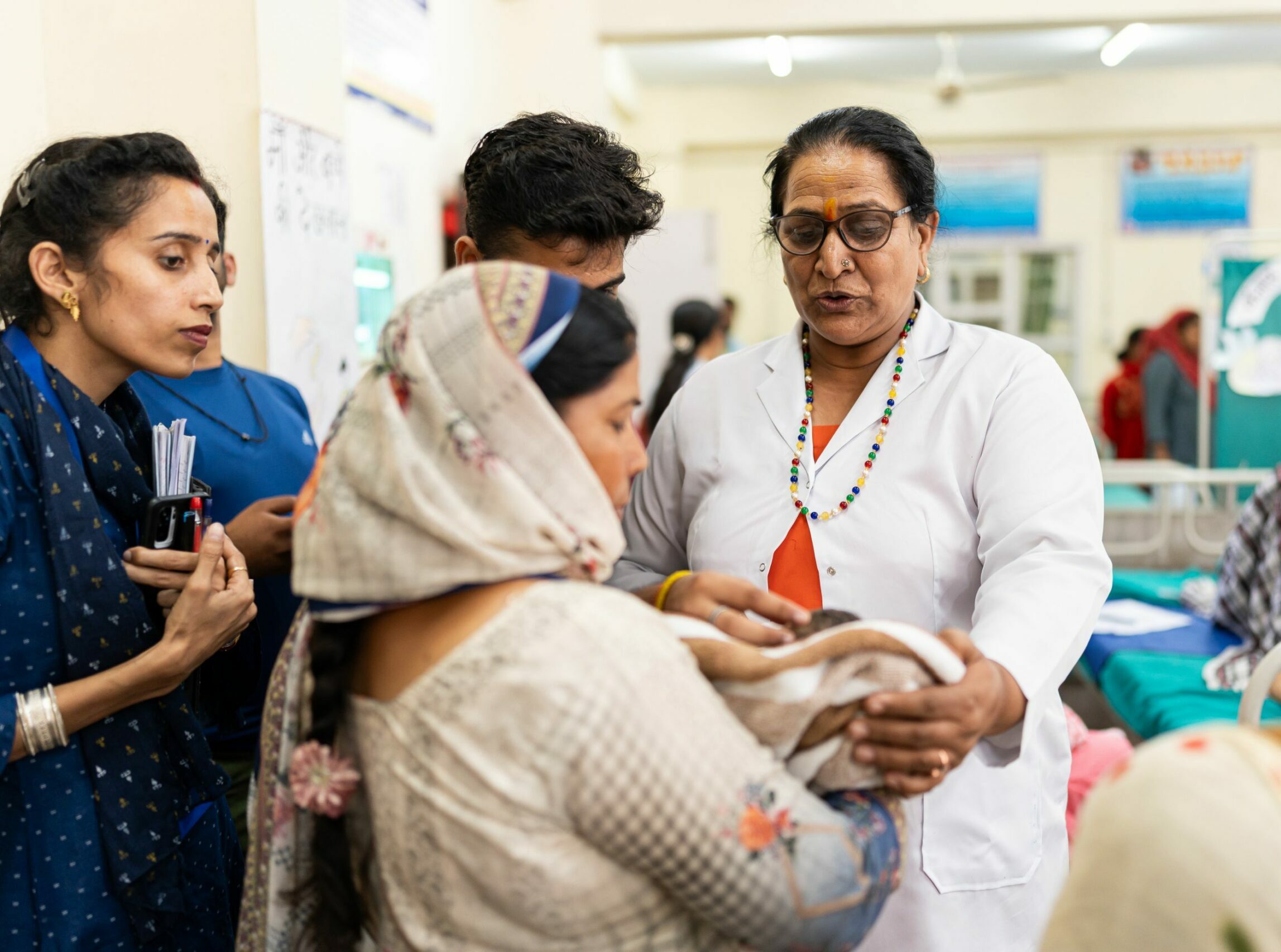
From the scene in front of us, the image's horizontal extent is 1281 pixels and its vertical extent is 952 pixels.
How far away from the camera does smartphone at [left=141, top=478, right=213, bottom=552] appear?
5.05 ft

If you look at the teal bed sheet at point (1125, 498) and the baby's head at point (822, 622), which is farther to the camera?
the teal bed sheet at point (1125, 498)

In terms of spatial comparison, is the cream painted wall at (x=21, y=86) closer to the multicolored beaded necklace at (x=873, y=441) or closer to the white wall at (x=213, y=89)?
the white wall at (x=213, y=89)

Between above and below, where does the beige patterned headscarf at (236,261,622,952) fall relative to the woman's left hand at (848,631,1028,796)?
above

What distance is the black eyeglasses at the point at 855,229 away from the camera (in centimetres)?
166

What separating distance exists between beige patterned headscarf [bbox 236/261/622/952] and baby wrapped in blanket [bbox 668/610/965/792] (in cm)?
16

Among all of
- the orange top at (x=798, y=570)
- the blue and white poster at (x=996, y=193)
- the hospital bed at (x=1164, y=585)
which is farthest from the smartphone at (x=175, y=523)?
the blue and white poster at (x=996, y=193)

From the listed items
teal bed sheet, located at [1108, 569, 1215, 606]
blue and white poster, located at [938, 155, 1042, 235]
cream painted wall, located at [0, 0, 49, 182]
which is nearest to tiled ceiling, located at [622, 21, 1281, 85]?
blue and white poster, located at [938, 155, 1042, 235]

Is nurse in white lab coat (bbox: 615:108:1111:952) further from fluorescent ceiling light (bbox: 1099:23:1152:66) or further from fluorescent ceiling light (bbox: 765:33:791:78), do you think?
fluorescent ceiling light (bbox: 765:33:791:78)

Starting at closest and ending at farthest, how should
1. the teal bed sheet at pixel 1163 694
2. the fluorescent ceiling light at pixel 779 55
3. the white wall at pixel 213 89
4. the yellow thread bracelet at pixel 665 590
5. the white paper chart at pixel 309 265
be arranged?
the yellow thread bracelet at pixel 665 590, the white wall at pixel 213 89, the white paper chart at pixel 309 265, the teal bed sheet at pixel 1163 694, the fluorescent ceiling light at pixel 779 55

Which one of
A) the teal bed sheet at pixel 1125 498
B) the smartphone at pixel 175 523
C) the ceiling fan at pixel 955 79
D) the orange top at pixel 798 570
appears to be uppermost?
the ceiling fan at pixel 955 79

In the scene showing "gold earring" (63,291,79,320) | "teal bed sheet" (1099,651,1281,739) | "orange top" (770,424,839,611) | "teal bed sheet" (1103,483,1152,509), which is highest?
"gold earring" (63,291,79,320)

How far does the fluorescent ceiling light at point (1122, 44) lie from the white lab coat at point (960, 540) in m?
7.08

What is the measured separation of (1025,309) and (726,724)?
11506 mm

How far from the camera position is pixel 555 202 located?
1.69 m
